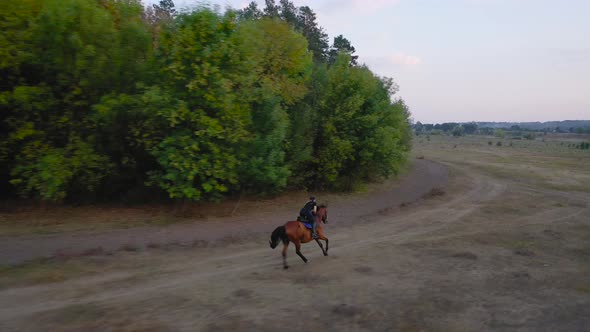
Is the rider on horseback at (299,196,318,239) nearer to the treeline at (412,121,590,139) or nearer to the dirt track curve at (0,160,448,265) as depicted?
the dirt track curve at (0,160,448,265)

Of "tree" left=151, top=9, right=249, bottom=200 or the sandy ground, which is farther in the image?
"tree" left=151, top=9, right=249, bottom=200

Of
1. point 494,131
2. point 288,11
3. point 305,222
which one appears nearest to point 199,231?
point 305,222

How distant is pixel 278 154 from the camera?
17422mm

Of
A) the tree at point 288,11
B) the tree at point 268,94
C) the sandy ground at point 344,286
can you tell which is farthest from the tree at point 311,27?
the sandy ground at point 344,286

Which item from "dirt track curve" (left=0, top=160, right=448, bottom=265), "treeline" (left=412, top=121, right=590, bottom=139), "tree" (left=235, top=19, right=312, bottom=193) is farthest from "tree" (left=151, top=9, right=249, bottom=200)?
"treeline" (left=412, top=121, right=590, bottom=139)

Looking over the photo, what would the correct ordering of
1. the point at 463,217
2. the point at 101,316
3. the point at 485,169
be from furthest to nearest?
the point at 485,169, the point at 463,217, the point at 101,316

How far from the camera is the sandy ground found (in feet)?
22.8

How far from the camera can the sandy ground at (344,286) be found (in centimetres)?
695

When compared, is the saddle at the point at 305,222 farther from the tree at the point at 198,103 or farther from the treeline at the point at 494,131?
the treeline at the point at 494,131

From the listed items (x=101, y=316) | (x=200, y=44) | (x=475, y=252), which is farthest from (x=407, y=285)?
(x=200, y=44)

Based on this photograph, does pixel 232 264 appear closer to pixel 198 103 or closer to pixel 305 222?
pixel 305 222

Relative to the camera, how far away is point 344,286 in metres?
8.75

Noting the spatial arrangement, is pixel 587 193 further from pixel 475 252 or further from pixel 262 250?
pixel 262 250

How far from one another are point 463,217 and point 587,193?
41.2ft
